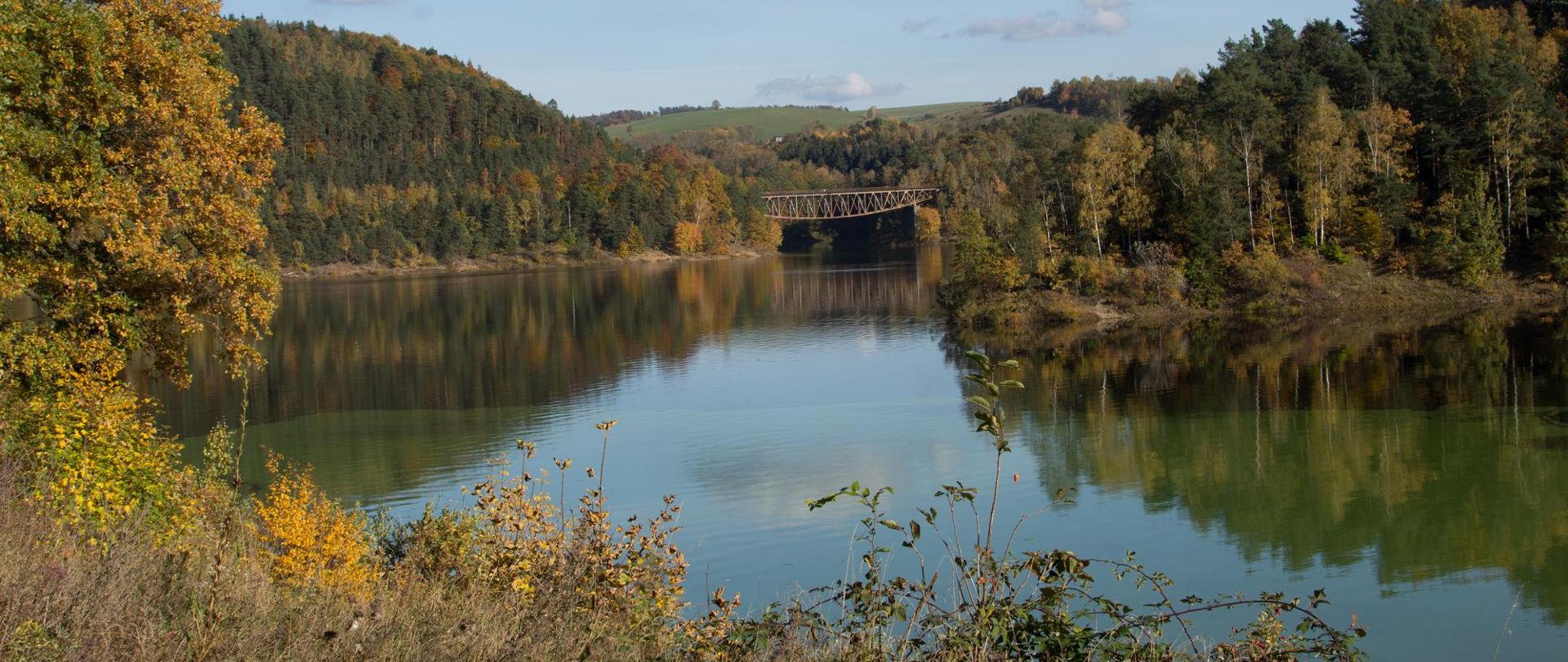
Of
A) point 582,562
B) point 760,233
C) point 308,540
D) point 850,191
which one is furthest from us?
point 850,191

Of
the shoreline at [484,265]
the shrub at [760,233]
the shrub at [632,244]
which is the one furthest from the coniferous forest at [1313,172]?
the shrub at [760,233]

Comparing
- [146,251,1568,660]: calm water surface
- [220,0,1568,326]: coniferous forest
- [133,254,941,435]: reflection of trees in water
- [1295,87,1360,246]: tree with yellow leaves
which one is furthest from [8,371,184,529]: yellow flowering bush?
[1295,87,1360,246]: tree with yellow leaves

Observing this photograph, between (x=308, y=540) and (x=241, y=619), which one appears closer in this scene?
(x=241, y=619)

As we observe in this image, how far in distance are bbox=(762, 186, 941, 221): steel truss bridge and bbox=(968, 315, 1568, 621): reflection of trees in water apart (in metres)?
93.3

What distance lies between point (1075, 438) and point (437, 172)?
11205 cm

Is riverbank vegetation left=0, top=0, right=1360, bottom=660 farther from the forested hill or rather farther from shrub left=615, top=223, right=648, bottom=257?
shrub left=615, top=223, right=648, bottom=257

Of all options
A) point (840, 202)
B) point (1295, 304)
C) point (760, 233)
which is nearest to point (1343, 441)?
point (1295, 304)

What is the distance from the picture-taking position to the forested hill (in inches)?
4313

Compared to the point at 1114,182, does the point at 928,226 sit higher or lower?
higher

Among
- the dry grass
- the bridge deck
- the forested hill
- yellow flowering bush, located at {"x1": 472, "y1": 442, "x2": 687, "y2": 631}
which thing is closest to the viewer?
the dry grass

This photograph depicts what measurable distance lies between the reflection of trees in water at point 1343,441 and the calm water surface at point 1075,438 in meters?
0.09

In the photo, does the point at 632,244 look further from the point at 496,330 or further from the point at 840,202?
the point at 496,330

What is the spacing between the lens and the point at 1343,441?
22.4m

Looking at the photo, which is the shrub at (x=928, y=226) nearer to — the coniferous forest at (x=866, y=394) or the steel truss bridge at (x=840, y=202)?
the steel truss bridge at (x=840, y=202)
